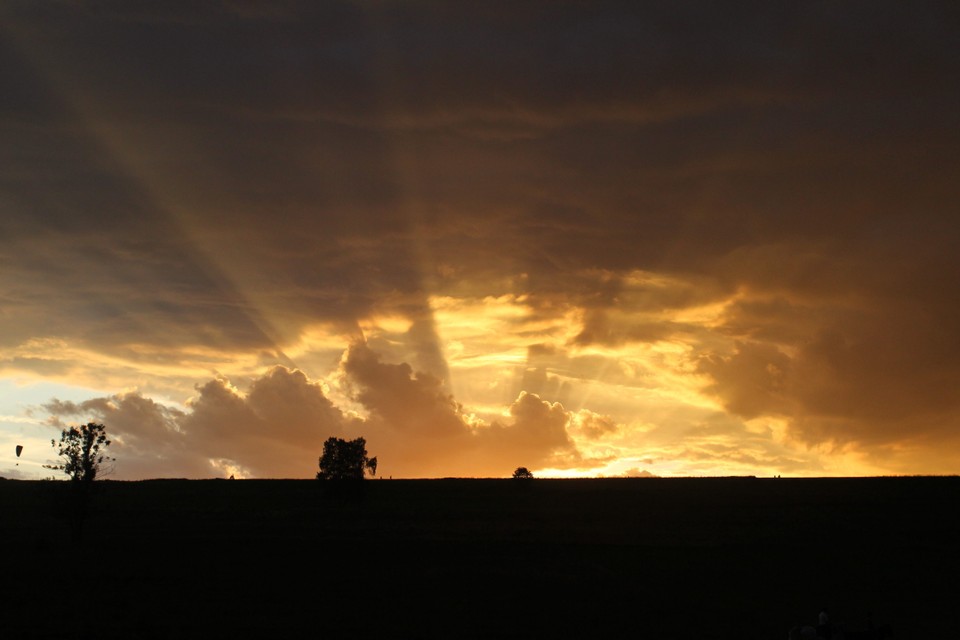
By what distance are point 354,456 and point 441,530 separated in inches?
1262

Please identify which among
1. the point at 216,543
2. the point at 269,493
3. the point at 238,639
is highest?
the point at 269,493

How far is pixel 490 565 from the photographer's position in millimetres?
59594

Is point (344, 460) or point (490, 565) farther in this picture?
point (344, 460)

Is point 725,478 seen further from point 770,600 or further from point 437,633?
point 437,633

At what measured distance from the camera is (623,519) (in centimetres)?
8844

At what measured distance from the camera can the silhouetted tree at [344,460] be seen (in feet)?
352

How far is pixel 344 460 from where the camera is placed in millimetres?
108188

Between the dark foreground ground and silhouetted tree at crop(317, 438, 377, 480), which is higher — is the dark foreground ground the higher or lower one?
the lower one

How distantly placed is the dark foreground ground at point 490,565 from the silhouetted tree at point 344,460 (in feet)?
8.77

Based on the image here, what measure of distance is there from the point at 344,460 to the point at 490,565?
5222 centimetres

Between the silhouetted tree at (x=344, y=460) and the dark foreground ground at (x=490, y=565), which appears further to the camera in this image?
the silhouetted tree at (x=344, y=460)

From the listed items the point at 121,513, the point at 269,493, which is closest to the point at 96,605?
the point at 121,513

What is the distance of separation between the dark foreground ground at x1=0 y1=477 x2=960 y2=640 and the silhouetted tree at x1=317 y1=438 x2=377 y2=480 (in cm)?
267

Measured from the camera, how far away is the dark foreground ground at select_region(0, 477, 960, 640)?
141 feet
